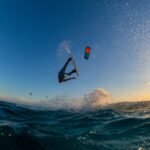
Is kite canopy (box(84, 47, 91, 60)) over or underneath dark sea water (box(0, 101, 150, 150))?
over

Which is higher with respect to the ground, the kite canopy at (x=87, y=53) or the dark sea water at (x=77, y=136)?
the kite canopy at (x=87, y=53)

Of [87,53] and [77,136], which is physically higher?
[87,53]

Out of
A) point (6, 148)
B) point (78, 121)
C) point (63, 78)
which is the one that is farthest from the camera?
point (63, 78)

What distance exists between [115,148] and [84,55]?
32.7ft

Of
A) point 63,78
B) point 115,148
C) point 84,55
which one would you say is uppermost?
point 84,55

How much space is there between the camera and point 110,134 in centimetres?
1792

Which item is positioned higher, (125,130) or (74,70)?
(74,70)

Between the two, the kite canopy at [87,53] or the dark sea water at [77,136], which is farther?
the kite canopy at [87,53]

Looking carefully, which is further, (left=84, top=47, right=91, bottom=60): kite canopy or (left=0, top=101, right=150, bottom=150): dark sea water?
(left=84, top=47, right=91, bottom=60): kite canopy

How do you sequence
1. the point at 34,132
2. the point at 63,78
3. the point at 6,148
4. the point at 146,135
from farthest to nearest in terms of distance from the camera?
the point at 63,78 → the point at 146,135 → the point at 34,132 → the point at 6,148

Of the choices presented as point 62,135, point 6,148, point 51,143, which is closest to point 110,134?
point 62,135

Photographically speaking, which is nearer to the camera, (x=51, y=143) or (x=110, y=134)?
(x=51, y=143)

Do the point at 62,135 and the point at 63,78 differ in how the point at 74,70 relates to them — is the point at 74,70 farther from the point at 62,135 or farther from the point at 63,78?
the point at 62,135

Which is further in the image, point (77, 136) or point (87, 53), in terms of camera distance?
point (87, 53)
